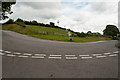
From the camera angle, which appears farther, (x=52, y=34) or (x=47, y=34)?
(x=52, y=34)

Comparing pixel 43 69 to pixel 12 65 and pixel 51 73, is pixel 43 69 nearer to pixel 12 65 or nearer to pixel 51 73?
pixel 51 73

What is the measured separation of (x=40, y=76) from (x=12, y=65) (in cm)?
211

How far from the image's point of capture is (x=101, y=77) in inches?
151

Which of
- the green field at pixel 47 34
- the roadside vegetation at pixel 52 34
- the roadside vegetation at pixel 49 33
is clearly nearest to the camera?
the roadside vegetation at pixel 49 33

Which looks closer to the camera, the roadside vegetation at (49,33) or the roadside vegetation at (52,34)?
the roadside vegetation at (49,33)

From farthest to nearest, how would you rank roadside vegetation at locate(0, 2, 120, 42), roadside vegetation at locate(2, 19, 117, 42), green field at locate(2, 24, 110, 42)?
roadside vegetation at locate(2, 19, 117, 42) → green field at locate(2, 24, 110, 42) → roadside vegetation at locate(0, 2, 120, 42)

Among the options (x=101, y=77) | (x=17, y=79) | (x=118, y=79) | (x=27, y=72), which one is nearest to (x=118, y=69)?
(x=118, y=79)

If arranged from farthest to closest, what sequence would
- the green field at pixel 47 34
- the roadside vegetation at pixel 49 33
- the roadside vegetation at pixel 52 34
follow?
the roadside vegetation at pixel 52 34
the green field at pixel 47 34
the roadside vegetation at pixel 49 33

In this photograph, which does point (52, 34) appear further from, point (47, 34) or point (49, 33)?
point (47, 34)

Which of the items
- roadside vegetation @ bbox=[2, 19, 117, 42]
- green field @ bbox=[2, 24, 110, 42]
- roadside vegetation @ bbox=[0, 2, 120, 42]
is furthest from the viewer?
roadside vegetation @ bbox=[2, 19, 117, 42]

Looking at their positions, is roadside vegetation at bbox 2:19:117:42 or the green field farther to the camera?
roadside vegetation at bbox 2:19:117:42

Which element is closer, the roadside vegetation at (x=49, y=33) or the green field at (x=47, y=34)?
the roadside vegetation at (x=49, y=33)

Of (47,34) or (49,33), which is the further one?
(49,33)

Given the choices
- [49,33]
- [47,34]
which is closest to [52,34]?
[49,33]
